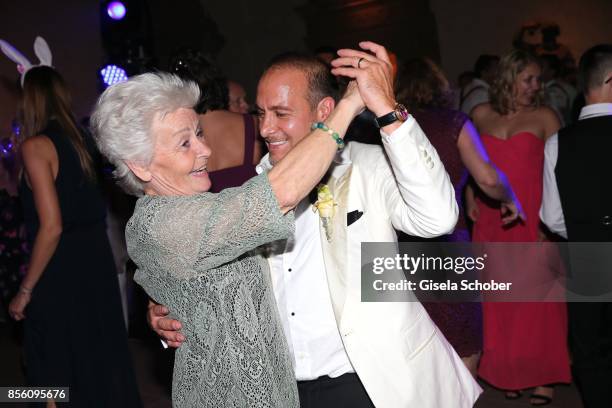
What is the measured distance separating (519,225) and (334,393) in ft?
8.00

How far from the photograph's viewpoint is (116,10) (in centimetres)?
553

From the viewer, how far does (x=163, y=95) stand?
1.57 meters

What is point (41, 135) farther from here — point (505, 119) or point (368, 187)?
point (505, 119)

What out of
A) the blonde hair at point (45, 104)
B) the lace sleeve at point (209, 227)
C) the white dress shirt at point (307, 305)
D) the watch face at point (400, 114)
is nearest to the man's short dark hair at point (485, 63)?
the blonde hair at point (45, 104)

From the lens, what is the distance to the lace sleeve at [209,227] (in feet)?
4.53

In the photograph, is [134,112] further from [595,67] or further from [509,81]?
[509,81]

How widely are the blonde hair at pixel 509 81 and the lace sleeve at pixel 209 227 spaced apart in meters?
2.88

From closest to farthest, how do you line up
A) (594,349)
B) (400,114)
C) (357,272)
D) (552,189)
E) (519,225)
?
(400,114), (357,272), (594,349), (552,189), (519,225)

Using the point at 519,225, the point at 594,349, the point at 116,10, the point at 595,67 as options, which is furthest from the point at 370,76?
the point at 116,10

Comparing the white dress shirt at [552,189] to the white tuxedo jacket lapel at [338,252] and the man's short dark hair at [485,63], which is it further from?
the man's short dark hair at [485,63]

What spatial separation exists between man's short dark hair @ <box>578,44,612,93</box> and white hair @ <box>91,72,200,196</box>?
2060 mm

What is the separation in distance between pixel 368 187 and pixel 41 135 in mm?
2051

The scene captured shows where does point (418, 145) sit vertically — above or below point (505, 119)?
below

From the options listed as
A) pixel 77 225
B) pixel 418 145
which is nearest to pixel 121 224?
pixel 77 225
